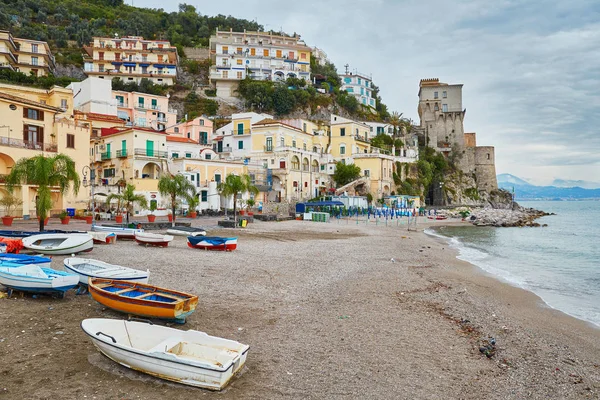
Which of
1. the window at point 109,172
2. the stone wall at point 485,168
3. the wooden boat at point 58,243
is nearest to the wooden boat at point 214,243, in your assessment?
the wooden boat at point 58,243

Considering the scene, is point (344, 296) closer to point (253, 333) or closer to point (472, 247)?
point (253, 333)

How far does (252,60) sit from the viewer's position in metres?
84.2

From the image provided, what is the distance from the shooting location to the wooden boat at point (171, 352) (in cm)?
588

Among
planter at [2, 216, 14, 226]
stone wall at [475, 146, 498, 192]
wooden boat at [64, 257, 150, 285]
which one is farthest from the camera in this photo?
stone wall at [475, 146, 498, 192]

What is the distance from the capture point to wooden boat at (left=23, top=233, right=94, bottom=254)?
15328mm

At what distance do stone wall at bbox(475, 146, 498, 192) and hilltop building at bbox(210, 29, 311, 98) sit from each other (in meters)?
41.2

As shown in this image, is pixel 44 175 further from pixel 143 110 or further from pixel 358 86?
pixel 358 86

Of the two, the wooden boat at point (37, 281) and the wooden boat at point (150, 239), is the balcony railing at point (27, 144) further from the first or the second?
the wooden boat at point (37, 281)

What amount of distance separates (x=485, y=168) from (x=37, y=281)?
300ft

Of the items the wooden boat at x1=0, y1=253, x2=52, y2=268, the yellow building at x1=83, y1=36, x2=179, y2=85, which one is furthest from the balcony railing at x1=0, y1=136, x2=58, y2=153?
the yellow building at x1=83, y1=36, x2=179, y2=85

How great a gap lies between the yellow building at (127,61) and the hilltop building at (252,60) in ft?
28.9

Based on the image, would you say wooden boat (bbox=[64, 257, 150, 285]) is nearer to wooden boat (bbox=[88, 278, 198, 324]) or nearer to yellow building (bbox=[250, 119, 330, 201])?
wooden boat (bbox=[88, 278, 198, 324])

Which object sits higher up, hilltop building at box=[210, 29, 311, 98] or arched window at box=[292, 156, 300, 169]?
hilltop building at box=[210, 29, 311, 98]

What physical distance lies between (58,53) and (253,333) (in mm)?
87500
